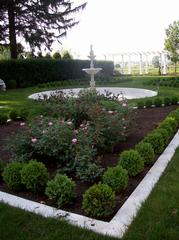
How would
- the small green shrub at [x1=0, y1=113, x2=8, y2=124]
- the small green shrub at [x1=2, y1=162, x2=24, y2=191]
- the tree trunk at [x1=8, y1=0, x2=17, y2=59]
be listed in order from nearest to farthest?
the small green shrub at [x1=2, y1=162, x2=24, y2=191] < the small green shrub at [x1=0, y1=113, x2=8, y2=124] < the tree trunk at [x1=8, y1=0, x2=17, y2=59]

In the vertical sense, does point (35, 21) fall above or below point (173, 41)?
above

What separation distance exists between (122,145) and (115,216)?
233 cm

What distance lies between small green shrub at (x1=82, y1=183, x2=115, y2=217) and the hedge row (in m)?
15.1

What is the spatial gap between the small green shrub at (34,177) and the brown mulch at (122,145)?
0.35 feet

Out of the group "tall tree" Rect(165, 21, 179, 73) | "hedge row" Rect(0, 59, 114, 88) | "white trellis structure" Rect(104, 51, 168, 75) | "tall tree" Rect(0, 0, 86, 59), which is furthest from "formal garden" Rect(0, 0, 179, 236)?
"white trellis structure" Rect(104, 51, 168, 75)

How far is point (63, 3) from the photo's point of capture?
22.1 metres

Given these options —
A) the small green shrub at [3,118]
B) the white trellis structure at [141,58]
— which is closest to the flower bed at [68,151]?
the small green shrub at [3,118]

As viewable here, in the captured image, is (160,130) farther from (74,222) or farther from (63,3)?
(63,3)

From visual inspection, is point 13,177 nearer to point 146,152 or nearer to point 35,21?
point 146,152

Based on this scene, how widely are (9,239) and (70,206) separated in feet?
2.50

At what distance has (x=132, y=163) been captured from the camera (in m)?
3.82

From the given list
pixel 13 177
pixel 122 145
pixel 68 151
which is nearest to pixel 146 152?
pixel 122 145

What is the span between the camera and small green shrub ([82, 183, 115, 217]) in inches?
115

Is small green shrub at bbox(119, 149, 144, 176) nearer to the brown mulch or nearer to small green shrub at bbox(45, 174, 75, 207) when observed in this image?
the brown mulch
